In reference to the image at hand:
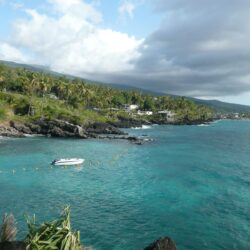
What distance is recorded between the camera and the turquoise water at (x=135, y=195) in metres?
37.4

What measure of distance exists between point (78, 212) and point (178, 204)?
13.1 meters

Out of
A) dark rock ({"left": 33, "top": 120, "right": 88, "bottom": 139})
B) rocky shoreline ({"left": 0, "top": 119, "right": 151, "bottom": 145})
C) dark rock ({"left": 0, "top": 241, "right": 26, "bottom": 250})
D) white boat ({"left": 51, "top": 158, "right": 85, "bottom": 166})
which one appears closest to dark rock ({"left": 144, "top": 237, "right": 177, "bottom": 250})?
dark rock ({"left": 0, "top": 241, "right": 26, "bottom": 250})

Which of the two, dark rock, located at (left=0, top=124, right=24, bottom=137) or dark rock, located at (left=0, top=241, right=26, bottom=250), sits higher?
dark rock, located at (left=0, top=241, right=26, bottom=250)

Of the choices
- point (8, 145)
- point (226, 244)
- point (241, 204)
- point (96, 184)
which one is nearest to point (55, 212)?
point (96, 184)

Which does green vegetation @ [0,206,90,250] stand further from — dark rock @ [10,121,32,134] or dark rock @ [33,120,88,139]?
dark rock @ [10,121,32,134]

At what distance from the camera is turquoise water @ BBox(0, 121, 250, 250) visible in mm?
37438

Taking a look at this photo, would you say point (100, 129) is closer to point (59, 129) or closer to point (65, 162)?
point (59, 129)

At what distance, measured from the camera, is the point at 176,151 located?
101 meters

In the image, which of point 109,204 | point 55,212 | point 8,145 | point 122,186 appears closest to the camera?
point 55,212

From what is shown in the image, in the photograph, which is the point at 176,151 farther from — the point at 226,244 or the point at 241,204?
the point at 226,244

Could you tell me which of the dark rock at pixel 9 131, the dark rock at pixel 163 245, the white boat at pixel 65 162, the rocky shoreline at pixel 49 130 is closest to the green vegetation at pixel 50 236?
the dark rock at pixel 163 245

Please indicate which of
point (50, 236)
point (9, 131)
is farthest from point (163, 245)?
point (9, 131)

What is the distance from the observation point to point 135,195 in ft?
169

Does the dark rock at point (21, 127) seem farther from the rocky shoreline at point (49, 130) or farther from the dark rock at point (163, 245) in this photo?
the dark rock at point (163, 245)
